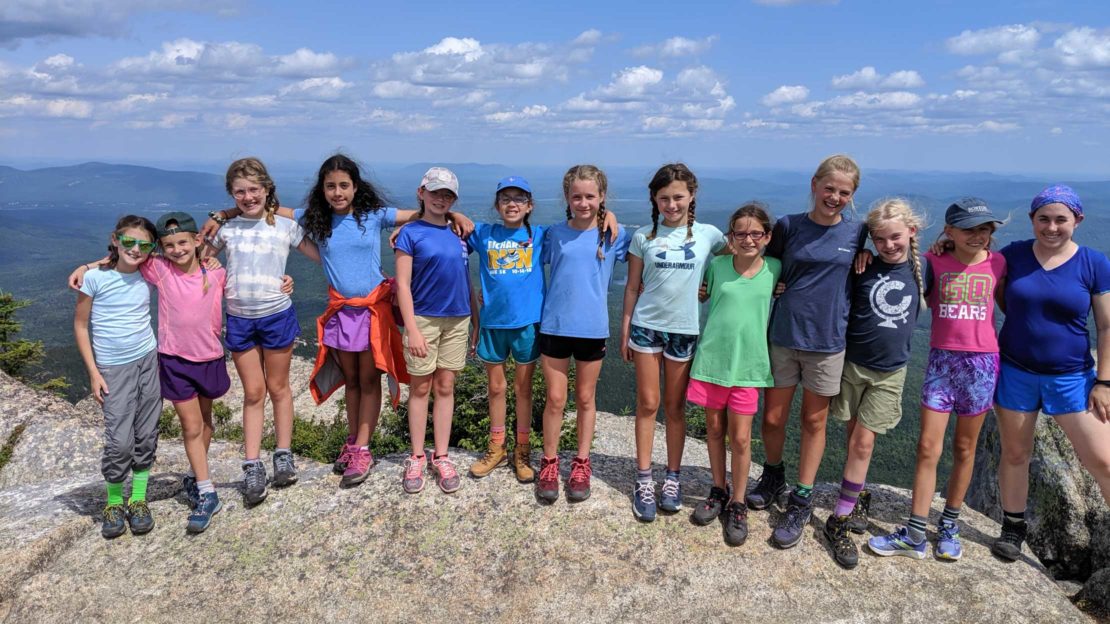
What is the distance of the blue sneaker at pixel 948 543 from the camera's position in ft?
21.5

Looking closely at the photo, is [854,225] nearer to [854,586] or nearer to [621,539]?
[854,586]

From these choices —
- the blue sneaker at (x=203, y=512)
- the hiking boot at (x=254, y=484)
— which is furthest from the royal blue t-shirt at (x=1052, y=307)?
the blue sneaker at (x=203, y=512)

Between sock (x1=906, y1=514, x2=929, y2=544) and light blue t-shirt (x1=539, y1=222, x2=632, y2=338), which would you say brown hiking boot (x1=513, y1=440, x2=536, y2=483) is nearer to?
light blue t-shirt (x1=539, y1=222, x2=632, y2=338)

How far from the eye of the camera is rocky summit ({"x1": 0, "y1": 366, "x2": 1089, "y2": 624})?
6094mm

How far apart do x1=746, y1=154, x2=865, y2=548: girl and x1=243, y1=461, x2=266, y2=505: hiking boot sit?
5742 millimetres

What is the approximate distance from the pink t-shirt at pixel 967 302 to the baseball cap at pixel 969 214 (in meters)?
0.42

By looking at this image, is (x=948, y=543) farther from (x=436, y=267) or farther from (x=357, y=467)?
(x=357, y=467)

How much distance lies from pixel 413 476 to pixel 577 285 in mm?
3060

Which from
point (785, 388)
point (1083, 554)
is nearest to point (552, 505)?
point (785, 388)

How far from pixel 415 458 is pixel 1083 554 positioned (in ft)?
28.8

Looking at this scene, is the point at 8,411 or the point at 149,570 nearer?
the point at 149,570

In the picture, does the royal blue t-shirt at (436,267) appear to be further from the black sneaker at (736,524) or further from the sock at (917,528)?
the sock at (917,528)

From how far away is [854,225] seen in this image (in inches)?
246

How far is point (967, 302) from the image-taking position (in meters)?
6.29
